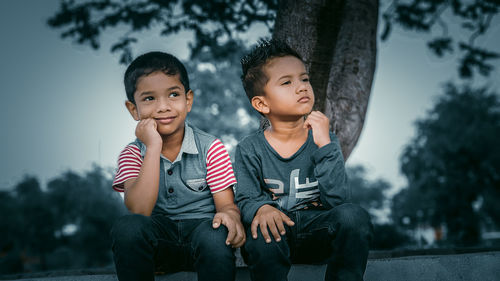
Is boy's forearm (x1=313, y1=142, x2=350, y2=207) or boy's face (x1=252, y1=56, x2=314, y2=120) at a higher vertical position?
boy's face (x1=252, y1=56, x2=314, y2=120)

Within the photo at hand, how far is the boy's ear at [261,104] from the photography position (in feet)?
7.59

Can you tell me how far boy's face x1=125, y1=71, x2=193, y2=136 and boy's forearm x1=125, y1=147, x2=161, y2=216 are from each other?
0.30 metres

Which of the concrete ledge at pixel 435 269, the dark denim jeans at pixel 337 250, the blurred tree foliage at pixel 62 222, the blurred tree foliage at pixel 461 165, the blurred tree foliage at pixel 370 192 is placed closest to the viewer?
the dark denim jeans at pixel 337 250

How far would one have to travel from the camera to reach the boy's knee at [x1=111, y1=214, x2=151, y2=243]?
1.73 metres

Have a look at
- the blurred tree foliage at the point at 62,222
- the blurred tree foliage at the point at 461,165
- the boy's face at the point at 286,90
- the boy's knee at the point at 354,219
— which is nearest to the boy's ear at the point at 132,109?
the boy's face at the point at 286,90

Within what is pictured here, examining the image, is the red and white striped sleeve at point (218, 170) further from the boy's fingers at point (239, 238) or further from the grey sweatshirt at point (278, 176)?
the boy's fingers at point (239, 238)

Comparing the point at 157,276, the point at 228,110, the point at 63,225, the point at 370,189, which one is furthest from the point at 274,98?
the point at 370,189

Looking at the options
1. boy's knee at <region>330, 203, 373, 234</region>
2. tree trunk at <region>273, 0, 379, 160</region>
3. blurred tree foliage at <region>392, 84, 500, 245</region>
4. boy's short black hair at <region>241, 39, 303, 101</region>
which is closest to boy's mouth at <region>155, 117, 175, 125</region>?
boy's short black hair at <region>241, 39, 303, 101</region>

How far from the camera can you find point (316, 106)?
10.6 ft

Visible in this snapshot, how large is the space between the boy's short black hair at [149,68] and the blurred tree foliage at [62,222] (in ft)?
78.1

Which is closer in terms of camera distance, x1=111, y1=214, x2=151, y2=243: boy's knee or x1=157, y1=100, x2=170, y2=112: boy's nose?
x1=111, y1=214, x2=151, y2=243: boy's knee

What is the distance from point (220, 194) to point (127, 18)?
3.68 meters

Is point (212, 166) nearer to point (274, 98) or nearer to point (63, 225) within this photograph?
point (274, 98)

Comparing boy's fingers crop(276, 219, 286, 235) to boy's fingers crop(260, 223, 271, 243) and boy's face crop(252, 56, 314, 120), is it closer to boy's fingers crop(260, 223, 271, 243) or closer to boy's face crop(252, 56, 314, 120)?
boy's fingers crop(260, 223, 271, 243)
